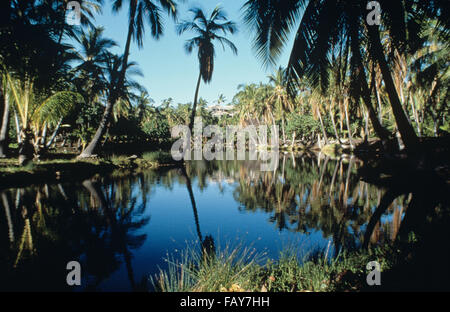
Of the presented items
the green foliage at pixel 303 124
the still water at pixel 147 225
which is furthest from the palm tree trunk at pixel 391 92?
the green foliage at pixel 303 124

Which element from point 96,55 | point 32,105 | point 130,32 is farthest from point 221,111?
point 32,105

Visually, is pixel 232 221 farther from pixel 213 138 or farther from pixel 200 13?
pixel 213 138

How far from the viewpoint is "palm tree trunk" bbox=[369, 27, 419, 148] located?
7.65 meters

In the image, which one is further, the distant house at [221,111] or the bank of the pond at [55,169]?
the distant house at [221,111]

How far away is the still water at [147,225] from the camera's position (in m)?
4.31

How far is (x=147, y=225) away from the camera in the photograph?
691 centimetres

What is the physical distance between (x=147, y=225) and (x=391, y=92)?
9200mm

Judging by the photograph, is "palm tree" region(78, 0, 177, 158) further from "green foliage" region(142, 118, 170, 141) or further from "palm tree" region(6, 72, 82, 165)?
"green foliage" region(142, 118, 170, 141)

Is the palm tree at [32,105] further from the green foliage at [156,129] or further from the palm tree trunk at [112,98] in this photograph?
the green foliage at [156,129]

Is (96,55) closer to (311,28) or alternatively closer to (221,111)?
(311,28)

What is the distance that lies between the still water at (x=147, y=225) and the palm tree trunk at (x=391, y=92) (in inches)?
91.5

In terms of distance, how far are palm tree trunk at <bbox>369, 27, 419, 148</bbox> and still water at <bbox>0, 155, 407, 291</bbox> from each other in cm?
233
